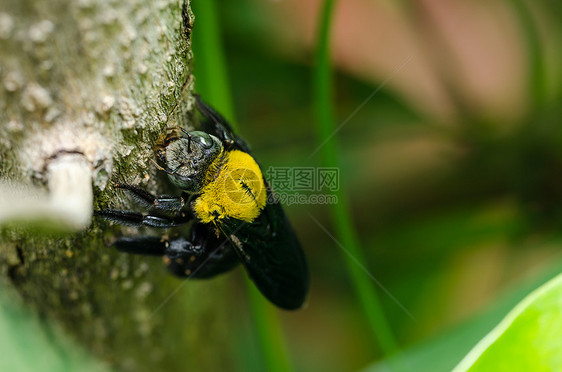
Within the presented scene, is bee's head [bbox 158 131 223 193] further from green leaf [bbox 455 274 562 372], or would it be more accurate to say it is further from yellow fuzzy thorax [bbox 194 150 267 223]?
green leaf [bbox 455 274 562 372]

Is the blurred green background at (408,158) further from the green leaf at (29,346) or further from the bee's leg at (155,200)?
the green leaf at (29,346)

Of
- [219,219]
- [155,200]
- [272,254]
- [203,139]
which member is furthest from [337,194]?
[155,200]

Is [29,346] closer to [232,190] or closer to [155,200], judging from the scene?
[155,200]

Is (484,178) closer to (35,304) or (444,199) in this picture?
(444,199)

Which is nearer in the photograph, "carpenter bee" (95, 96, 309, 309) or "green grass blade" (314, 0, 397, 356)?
"carpenter bee" (95, 96, 309, 309)

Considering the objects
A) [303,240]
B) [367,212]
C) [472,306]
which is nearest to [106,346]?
[303,240]

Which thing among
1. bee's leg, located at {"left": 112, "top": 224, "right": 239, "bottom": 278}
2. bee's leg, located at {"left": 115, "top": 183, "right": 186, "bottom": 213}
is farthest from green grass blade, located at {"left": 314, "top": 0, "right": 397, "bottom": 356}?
bee's leg, located at {"left": 115, "top": 183, "right": 186, "bottom": 213}
